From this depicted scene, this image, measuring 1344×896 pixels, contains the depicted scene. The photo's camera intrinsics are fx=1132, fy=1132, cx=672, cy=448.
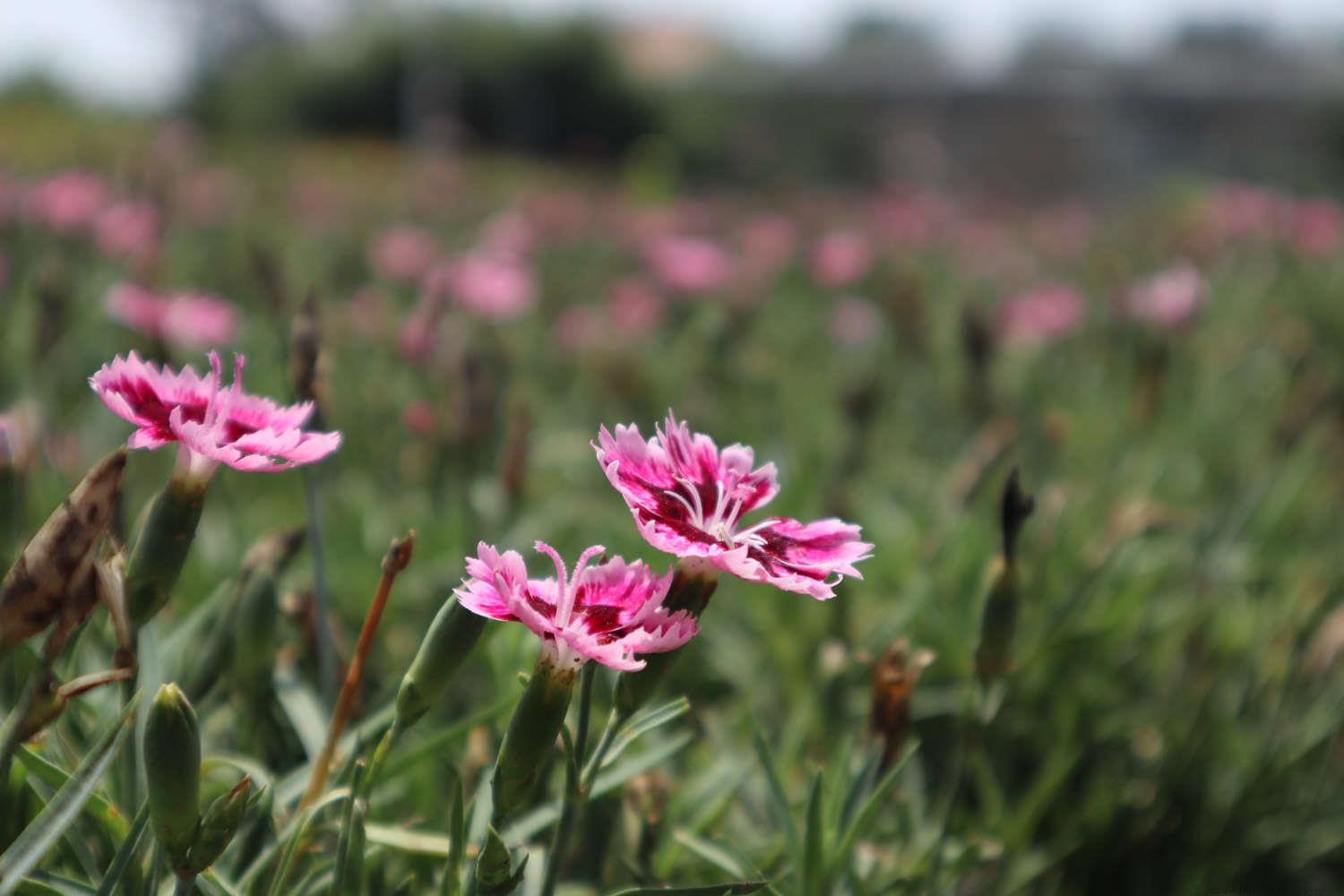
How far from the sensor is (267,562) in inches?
38.4

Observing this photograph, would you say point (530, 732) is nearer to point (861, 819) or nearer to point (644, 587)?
point (644, 587)

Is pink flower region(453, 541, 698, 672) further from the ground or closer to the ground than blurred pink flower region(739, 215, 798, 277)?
further from the ground

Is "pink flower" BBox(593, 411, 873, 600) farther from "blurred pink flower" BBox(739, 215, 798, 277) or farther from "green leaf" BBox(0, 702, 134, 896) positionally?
"blurred pink flower" BBox(739, 215, 798, 277)

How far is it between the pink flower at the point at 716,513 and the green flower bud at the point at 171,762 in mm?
285

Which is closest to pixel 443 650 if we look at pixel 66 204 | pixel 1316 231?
pixel 66 204

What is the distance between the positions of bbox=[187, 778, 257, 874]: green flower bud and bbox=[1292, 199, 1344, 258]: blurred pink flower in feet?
18.3

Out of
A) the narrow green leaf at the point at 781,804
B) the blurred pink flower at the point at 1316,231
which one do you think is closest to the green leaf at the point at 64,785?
the narrow green leaf at the point at 781,804

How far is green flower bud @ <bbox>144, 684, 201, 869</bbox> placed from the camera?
2.14 feet

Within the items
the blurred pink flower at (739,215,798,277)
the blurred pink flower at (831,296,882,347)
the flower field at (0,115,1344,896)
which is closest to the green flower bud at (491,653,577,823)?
the flower field at (0,115,1344,896)

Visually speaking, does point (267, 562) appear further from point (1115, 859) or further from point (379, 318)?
point (379, 318)

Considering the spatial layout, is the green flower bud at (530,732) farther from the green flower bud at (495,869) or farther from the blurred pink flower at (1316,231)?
the blurred pink flower at (1316,231)

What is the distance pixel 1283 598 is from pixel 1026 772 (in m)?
0.67

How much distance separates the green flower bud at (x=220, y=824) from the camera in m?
0.67

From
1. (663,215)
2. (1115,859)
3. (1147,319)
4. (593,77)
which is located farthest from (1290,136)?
(1115,859)
